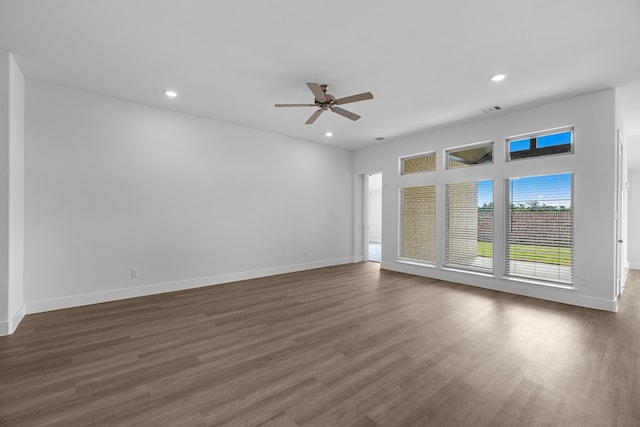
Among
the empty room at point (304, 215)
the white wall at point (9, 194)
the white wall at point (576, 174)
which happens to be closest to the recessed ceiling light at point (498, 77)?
the empty room at point (304, 215)

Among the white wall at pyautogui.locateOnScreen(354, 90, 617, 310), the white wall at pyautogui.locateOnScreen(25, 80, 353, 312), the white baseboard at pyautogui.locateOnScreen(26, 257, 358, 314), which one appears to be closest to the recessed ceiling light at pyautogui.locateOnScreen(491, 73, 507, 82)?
the white wall at pyautogui.locateOnScreen(354, 90, 617, 310)

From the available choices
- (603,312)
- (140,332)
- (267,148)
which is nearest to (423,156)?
(267,148)

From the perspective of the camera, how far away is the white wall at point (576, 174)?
13.2 feet

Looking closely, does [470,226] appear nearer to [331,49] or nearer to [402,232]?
[402,232]

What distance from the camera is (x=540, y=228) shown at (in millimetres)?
4742

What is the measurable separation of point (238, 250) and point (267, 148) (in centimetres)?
229

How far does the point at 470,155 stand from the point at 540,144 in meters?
1.15

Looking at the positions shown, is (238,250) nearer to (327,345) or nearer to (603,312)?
(327,345)

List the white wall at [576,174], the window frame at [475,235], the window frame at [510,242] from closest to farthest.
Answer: the white wall at [576,174] → the window frame at [510,242] → the window frame at [475,235]

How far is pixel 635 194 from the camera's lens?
7074 millimetres

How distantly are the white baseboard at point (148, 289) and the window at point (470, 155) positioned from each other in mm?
3997

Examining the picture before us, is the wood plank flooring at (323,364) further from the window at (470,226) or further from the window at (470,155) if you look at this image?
the window at (470,155)

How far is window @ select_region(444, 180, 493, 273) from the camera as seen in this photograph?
17.6ft

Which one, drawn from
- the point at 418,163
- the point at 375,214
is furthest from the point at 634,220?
the point at 375,214
